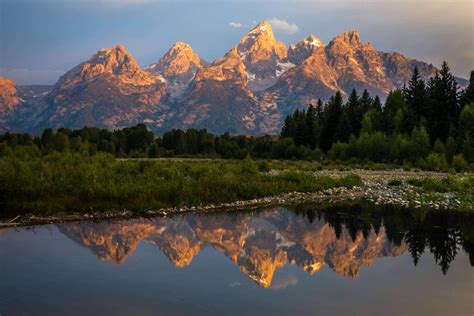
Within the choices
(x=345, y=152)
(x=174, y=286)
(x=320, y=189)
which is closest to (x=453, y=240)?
(x=174, y=286)

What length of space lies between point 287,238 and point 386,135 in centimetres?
5707

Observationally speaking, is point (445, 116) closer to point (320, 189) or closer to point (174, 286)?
→ point (320, 189)

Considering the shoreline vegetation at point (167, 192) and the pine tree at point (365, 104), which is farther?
the pine tree at point (365, 104)

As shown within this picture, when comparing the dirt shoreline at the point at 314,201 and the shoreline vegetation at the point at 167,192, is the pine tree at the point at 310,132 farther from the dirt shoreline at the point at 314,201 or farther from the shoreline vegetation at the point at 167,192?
the shoreline vegetation at the point at 167,192

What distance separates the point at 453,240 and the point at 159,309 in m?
13.7

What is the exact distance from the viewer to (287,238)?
68.7 feet

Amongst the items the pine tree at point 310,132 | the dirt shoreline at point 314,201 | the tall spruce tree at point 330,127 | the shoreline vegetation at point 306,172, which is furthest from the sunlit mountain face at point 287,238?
the pine tree at point 310,132

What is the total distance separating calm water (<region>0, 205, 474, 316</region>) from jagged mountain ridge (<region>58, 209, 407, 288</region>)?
0.05m

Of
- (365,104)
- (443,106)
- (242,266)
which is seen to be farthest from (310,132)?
(242,266)

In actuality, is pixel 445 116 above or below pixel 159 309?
above

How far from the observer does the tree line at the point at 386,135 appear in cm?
5909

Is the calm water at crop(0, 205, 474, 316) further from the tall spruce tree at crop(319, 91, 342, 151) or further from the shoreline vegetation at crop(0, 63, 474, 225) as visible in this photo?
the tall spruce tree at crop(319, 91, 342, 151)

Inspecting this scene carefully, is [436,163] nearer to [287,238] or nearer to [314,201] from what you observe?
[314,201]

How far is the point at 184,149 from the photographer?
124m
